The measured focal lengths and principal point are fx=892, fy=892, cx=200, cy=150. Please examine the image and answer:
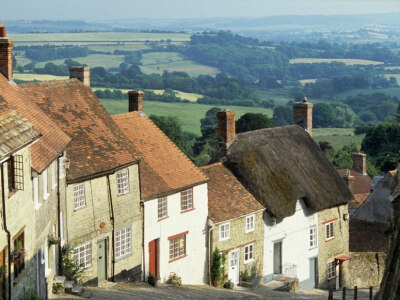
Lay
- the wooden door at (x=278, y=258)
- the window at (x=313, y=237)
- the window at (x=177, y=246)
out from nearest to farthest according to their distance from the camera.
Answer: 1. the window at (x=177, y=246)
2. the wooden door at (x=278, y=258)
3. the window at (x=313, y=237)

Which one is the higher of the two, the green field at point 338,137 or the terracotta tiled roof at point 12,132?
the terracotta tiled roof at point 12,132

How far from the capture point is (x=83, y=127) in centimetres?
3462

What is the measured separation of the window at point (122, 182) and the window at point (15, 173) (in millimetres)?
12203

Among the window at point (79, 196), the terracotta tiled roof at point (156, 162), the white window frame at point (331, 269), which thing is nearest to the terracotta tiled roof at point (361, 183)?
the white window frame at point (331, 269)

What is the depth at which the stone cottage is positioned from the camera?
132ft

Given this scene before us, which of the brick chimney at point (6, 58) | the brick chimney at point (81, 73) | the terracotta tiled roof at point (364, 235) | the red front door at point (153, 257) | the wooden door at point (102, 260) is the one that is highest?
the brick chimney at point (6, 58)

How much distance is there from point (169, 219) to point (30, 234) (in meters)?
14.6

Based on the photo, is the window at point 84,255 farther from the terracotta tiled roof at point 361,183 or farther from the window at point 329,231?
the terracotta tiled roof at point 361,183

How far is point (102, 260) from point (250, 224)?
994 cm

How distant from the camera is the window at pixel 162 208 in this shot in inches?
1465

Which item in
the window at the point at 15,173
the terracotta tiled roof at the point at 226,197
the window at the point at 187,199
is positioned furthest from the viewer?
the terracotta tiled roof at the point at 226,197

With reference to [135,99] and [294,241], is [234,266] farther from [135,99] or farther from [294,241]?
[135,99]

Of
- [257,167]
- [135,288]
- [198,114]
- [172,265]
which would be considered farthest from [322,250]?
[198,114]

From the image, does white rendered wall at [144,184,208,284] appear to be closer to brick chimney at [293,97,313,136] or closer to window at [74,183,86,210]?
window at [74,183,86,210]
